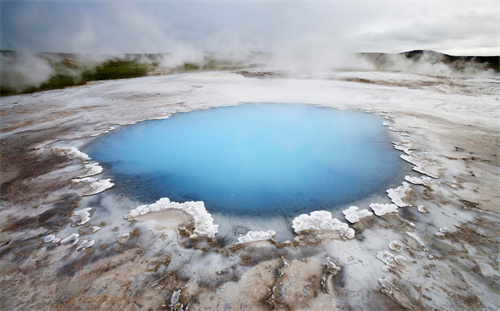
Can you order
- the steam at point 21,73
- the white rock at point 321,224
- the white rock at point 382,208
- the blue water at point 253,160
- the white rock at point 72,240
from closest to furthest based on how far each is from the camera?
the white rock at point 72,240 → the white rock at point 321,224 → the white rock at point 382,208 → the blue water at point 253,160 → the steam at point 21,73

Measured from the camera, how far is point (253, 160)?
565 cm

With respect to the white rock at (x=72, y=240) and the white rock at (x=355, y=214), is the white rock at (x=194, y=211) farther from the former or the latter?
the white rock at (x=355, y=214)

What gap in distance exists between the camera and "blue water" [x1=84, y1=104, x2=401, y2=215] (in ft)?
13.8

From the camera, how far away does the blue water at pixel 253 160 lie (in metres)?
4.20

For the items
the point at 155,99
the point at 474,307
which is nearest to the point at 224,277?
the point at 474,307

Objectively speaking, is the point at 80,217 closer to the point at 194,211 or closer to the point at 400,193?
the point at 194,211

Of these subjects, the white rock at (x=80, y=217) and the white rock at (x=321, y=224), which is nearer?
the white rock at (x=321, y=224)

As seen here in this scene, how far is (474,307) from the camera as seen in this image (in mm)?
2217

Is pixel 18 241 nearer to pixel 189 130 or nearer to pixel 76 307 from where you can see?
pixel 76 307

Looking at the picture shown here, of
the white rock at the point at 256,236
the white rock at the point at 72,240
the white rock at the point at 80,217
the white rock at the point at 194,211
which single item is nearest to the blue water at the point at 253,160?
the white rock at the point at 194,211

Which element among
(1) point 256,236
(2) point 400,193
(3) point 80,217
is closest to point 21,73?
(3) point 80,217

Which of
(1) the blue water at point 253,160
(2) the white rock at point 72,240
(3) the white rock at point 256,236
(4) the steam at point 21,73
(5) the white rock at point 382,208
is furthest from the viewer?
(4) the steam at point 21,73

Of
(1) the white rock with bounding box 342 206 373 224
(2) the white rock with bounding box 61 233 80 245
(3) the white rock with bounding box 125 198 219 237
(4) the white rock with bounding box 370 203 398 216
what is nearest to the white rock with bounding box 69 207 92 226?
(2) the white rock with bounding box 61 233 80 245

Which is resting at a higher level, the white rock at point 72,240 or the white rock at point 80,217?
the white rock at point 80,217
